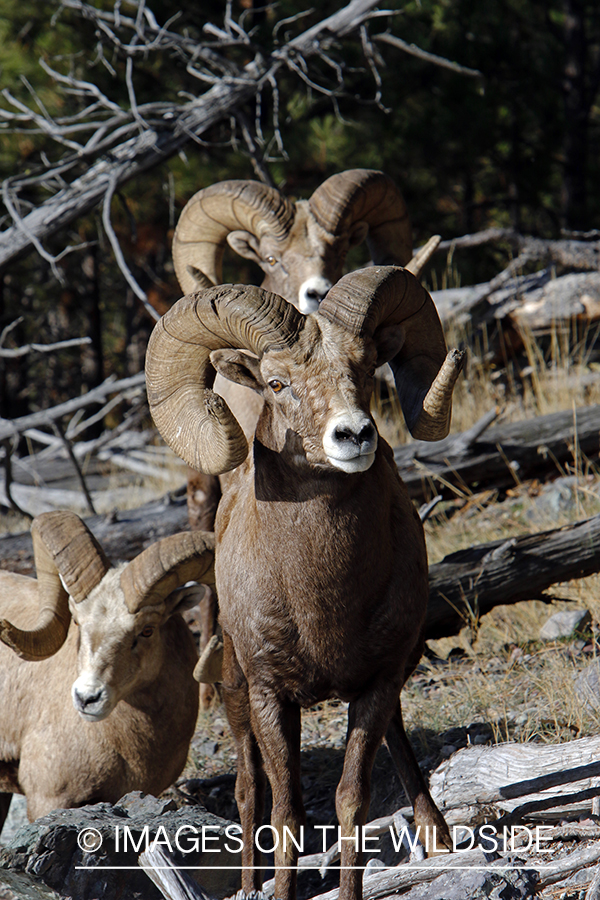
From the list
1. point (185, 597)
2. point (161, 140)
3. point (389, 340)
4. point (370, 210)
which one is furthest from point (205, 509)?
point (161, 140)

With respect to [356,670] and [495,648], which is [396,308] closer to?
[356,670]

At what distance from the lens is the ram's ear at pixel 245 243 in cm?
553

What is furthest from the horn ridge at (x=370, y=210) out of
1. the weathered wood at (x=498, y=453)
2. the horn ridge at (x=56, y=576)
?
the horn ridge at (x=56, y=576)

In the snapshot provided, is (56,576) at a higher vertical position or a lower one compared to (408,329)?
lower

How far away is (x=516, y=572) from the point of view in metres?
5.41

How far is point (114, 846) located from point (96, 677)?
2.33 ft

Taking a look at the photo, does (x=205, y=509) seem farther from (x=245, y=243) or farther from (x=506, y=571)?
(x=506, y=571)

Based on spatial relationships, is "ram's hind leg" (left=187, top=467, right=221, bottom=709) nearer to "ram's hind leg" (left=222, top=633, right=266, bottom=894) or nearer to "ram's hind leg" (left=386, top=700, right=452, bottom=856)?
"ram's hind leg" (left=222, top=633, right=266, bottom=894)

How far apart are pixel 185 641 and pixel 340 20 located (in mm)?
6117

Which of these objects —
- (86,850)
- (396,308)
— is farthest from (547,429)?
(86,850)

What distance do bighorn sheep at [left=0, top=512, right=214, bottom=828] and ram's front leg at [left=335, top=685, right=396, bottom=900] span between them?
1.24 meters

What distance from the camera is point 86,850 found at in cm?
363

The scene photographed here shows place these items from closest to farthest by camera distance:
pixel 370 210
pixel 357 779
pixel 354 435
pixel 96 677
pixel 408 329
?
pixel 354 435 < pixel 357 779 < pixel 408 329 < pixel 96 677 < pixel 370 210

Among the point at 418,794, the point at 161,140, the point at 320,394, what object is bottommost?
the point at 418,794
